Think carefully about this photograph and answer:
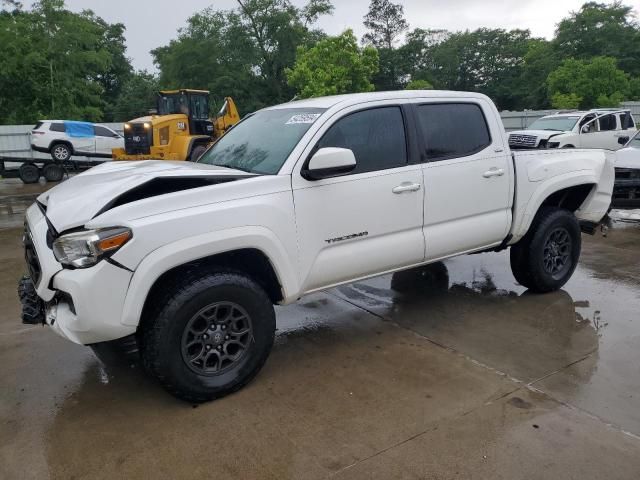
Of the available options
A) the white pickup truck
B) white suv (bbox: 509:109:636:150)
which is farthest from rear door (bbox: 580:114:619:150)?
the white pickup truck

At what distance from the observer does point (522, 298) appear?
513cm

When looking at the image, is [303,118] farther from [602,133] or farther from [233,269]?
[602,133]

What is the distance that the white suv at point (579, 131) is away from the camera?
14.8 meters

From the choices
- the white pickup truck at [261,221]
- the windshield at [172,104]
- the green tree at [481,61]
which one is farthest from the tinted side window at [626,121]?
the green tree at [481,61]

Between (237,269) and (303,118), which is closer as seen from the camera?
(237,269)

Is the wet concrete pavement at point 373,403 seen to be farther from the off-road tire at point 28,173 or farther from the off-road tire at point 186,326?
the off-road tire at point 28,173

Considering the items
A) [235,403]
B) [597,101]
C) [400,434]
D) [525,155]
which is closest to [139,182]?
[235,403]

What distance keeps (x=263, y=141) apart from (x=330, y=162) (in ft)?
2.78

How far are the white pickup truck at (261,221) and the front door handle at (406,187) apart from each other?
2 cm

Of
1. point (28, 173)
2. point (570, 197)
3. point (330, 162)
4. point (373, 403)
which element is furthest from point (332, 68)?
point (373, 403)

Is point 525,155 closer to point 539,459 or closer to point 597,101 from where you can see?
point 539,459

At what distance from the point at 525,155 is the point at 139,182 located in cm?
342

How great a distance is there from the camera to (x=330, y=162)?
3.41 meters

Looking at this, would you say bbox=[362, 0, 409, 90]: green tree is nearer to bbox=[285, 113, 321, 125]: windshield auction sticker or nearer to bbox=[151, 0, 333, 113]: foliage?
bbox=[151, 0, 333, 113]: foliage
